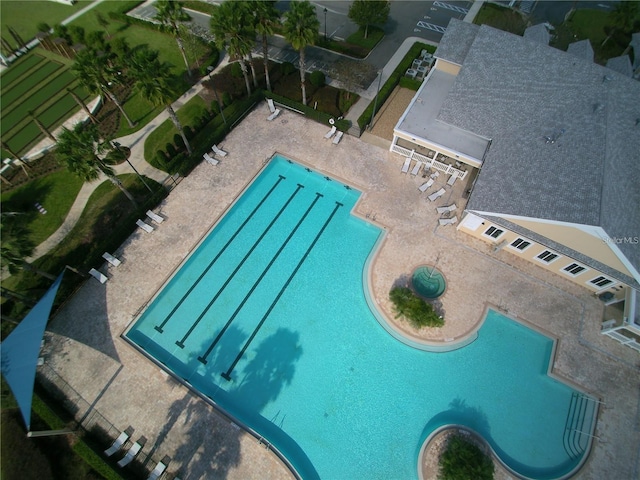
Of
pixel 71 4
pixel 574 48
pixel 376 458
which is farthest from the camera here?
pixel 71 4

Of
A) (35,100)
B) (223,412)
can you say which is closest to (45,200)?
(35,100)

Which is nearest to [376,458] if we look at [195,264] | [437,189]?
[195,264]

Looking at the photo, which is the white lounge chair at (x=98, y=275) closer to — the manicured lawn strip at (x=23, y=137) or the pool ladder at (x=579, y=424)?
the manicured lawn strip at (x=23, y=137)

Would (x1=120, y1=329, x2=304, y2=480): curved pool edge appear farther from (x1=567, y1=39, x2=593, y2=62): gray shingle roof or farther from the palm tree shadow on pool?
(x1=567, y1=39, x2=593, y2=62): gray shingle roof

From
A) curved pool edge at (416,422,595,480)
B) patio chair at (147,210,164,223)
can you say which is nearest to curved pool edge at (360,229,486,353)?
curved pool edge at (416,422,595,480)

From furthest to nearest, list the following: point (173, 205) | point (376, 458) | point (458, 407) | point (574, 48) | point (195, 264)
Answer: point (574, 48) < point (173, 205) < point (195, 264) < point (458, 407) < point (376, 458)

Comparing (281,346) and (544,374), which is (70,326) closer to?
(281,346)

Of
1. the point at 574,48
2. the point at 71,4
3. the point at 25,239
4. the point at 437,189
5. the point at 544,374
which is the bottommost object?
the point at 25,239

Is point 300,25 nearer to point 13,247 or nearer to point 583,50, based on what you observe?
point 13,247
